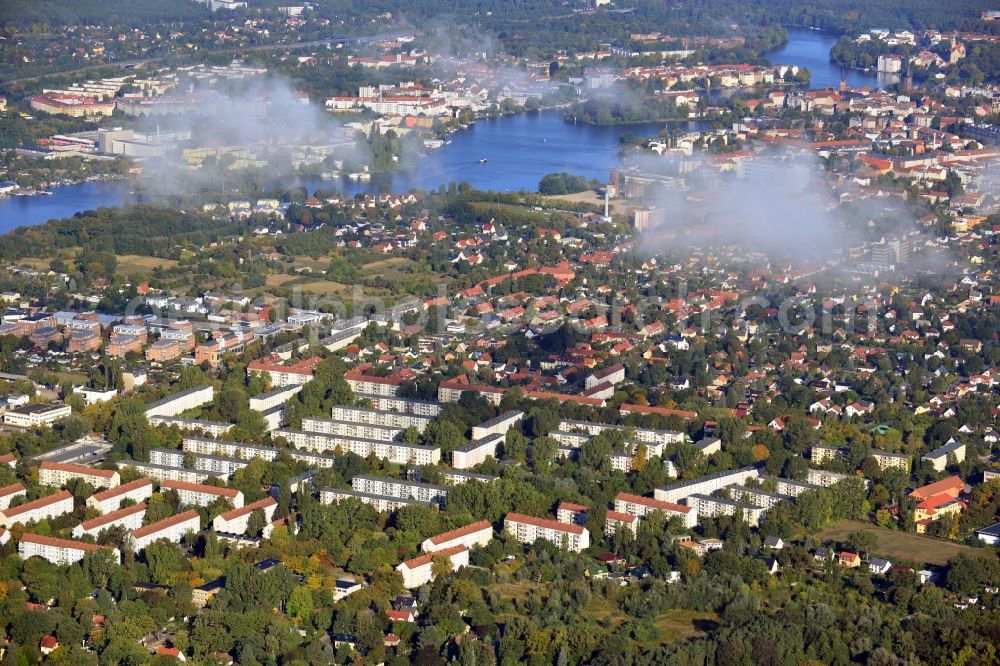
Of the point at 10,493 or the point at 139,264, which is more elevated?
the point at 10,493

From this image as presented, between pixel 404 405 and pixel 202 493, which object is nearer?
pixel 202 493

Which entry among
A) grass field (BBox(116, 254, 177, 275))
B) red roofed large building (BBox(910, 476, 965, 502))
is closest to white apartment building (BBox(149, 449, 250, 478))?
red roofed large building (BBox(910, 476, 965, 502))

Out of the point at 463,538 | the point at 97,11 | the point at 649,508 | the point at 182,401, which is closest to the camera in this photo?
the point at 463,538

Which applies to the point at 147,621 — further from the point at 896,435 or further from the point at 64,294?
the point at 64,294

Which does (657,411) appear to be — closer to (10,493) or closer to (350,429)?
(350,429)

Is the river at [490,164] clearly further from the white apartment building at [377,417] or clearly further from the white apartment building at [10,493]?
the white apartment building at [10,493]

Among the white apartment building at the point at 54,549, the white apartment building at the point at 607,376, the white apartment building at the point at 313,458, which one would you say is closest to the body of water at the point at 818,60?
the white apartment building at the point at 607,376

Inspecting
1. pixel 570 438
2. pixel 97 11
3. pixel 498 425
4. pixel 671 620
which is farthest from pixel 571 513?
pixel 97 11
